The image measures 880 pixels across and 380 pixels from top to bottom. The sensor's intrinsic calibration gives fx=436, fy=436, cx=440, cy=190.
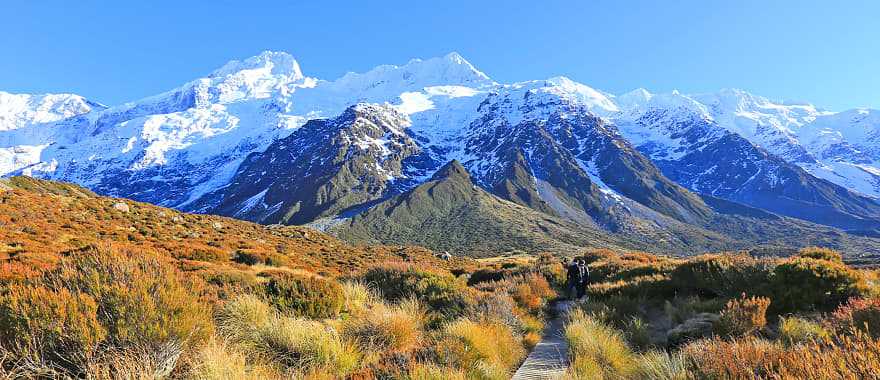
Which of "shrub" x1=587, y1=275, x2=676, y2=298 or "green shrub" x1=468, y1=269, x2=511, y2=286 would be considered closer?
"shrub" x1=587, y1=275, x2=676, y2=298

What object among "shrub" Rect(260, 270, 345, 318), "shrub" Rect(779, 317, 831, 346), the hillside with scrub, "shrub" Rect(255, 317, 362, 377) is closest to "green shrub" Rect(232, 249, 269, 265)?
the hillside with scrub

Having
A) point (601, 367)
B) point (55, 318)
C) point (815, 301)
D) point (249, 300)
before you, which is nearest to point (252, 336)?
point (249, 300)

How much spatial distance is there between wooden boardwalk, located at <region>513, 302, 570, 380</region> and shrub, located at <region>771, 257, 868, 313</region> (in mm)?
4643

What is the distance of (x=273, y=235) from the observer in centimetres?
4297

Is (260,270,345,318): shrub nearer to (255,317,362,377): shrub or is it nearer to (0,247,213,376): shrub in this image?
(255,317,362,377): shrub

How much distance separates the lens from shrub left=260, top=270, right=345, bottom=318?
8453 mm

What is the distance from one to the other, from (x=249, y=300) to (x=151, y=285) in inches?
78.4

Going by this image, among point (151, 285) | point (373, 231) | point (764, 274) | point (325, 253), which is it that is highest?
point (151, 285)

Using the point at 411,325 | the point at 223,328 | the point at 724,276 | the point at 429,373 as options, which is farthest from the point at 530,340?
the point at 724,276

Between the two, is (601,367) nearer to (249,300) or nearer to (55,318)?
(249,300)

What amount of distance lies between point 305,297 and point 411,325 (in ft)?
7.88

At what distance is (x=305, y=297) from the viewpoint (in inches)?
344

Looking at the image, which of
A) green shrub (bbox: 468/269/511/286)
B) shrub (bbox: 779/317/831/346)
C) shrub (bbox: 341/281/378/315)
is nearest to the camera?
shrub (bbox: 779/317/831/346)

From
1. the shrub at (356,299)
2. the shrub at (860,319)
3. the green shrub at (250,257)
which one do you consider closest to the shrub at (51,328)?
the shrub at (356,299)
